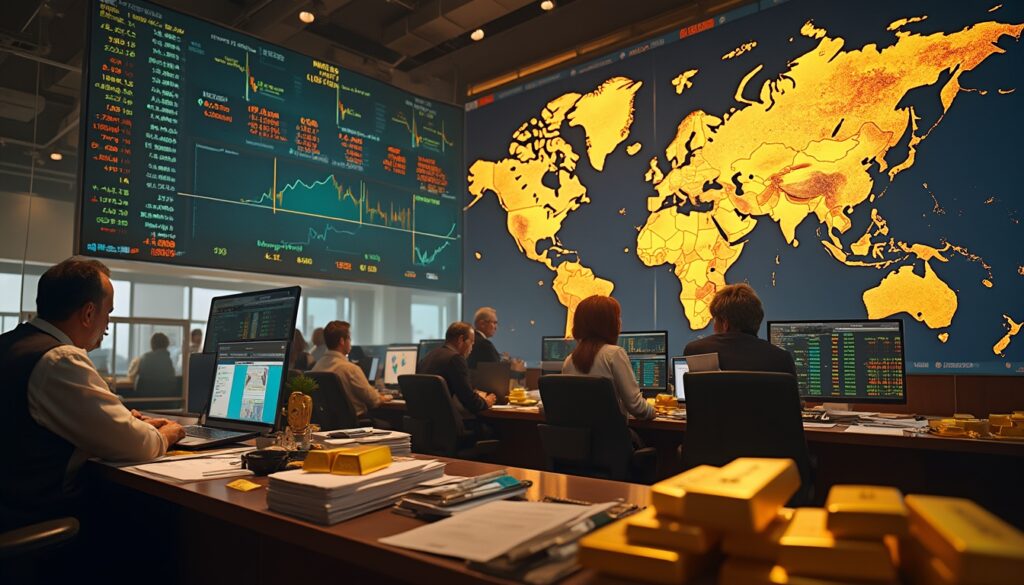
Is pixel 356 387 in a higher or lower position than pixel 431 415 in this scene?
higher

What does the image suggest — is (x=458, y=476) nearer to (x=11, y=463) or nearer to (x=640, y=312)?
(x=11, y=463)

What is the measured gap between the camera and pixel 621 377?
10.3ft

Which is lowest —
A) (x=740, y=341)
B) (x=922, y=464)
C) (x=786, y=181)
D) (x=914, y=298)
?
(x=922, y=464)

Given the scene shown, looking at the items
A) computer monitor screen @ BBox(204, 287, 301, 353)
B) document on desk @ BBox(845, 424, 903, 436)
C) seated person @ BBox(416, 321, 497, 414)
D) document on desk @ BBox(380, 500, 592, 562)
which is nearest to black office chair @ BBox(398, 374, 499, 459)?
seated person @ BBox(416, 321, 497, 414)

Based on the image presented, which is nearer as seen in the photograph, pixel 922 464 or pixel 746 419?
pixel 746 419

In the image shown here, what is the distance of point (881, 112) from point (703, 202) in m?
1.29

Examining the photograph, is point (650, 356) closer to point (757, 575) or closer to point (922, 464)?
point (922, 464)

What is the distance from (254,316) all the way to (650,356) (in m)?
2.61

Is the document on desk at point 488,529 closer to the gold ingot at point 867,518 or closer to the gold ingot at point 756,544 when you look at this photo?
the gold ingot at point 756,544

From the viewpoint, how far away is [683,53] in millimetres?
5254

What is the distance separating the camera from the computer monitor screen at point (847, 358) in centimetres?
310

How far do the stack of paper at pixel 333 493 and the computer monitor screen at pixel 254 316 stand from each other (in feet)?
2.85

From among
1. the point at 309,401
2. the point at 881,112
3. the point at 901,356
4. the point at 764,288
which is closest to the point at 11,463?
the point at 309,401

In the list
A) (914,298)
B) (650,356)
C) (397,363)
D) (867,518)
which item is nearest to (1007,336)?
(914,298)
